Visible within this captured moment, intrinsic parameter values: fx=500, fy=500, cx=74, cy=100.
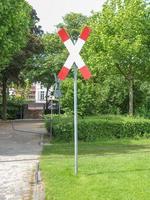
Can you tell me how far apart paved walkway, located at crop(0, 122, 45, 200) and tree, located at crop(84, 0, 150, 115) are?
5849 mm

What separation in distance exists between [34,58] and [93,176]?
33052mm

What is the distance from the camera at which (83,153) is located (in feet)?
A: 59.0

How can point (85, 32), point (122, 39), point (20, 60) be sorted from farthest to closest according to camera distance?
point (20, 60) < point (122, 39) < point (85, 32)

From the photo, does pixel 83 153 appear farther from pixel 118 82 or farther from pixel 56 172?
pixel 118 82

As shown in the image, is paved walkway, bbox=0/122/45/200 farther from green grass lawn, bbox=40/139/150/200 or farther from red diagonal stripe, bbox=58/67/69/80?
red diagonal stripe, bbox=58/67/69/80

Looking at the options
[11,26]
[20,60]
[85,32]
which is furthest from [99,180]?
[20,60]

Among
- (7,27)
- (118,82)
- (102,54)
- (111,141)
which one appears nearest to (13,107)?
(118,82)

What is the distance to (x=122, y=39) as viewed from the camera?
Answer: 25.9 m

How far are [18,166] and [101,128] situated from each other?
10.1 metres

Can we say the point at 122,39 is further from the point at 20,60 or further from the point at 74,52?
the point at 20,60

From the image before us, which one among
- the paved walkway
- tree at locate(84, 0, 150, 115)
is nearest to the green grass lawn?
the paved walkway

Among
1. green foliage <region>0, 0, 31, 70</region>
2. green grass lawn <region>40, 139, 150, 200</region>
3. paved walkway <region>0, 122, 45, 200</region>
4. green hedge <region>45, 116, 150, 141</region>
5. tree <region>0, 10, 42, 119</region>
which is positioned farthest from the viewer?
tree <region>0, 10, 42, 119</region>

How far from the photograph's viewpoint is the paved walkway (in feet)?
32.8

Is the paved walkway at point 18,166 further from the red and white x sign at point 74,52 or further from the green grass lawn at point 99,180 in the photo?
the red and white x sign at point 74,52
